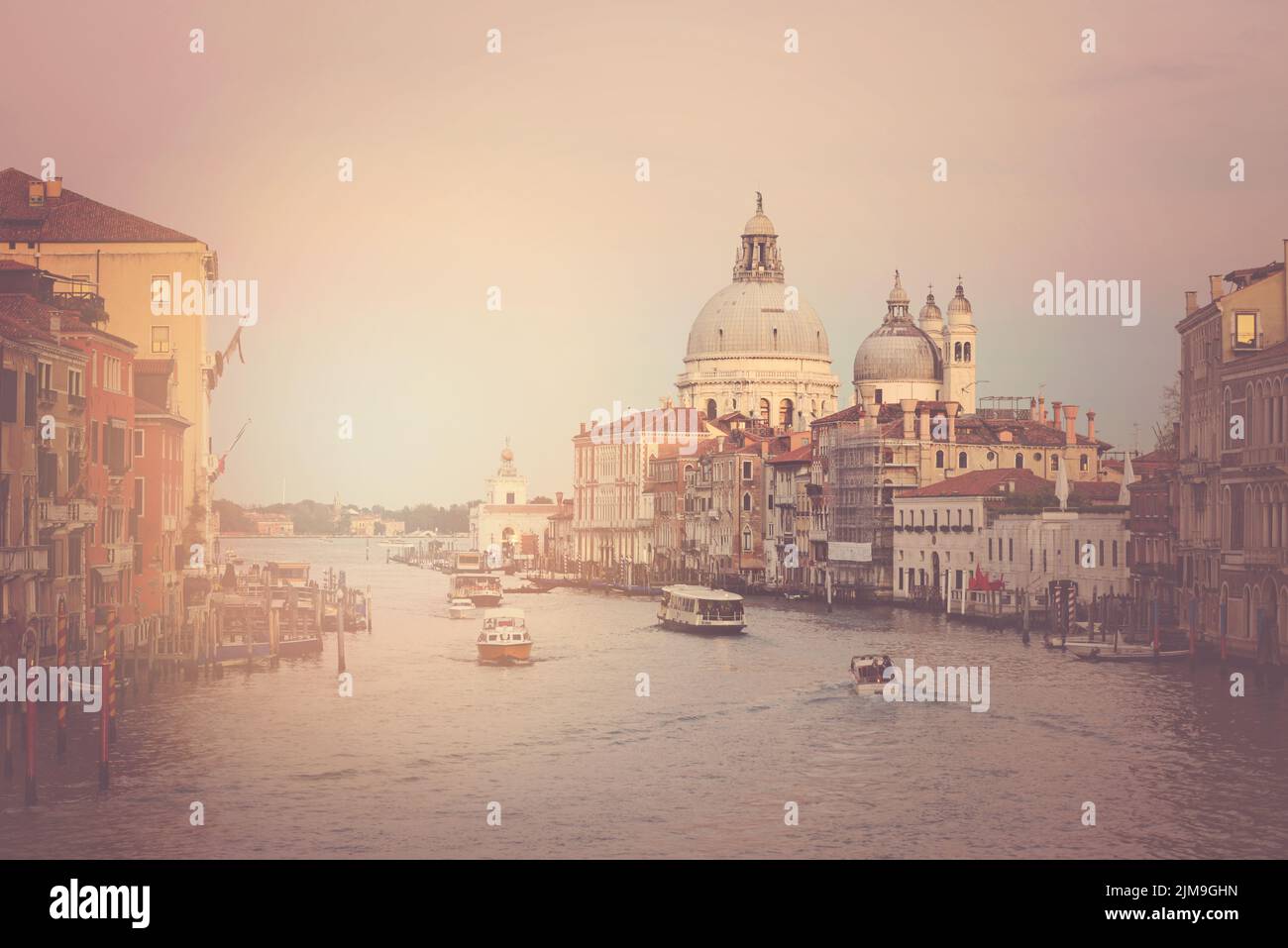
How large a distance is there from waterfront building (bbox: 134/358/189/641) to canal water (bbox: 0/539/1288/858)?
6.83 feet

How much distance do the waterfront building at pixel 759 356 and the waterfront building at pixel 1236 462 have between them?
57.1m

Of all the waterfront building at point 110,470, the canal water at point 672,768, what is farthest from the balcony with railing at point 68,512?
the canal water at point 672,768

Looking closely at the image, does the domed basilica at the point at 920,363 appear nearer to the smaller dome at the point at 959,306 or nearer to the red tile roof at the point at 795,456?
the smaller dome at the point at 959,306

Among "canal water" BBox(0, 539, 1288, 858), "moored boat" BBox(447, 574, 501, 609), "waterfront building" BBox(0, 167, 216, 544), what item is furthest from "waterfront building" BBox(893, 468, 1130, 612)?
"waterfront building" BBox(0, 167, 216, 544)

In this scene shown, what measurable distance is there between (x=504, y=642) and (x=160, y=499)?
6852mm

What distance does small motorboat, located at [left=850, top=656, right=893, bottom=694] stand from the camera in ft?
95.8

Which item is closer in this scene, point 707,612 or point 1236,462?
point 1236,462

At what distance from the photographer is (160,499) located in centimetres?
3309

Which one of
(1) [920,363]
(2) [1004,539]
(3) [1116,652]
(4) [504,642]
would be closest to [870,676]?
(3) [1116,652]

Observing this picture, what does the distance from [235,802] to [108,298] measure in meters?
18.8

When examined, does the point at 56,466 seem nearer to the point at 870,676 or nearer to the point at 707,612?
the point at 870,676

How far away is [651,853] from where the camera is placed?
17469mm
